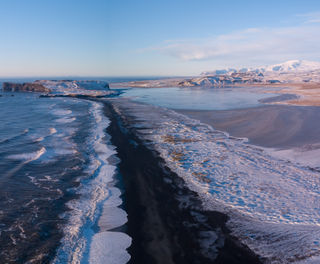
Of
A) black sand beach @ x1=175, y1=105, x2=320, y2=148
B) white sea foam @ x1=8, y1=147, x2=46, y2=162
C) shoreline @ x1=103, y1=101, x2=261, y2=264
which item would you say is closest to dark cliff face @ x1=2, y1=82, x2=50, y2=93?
black sand beach @ x1=175, y1=105, x2=320, y2=148

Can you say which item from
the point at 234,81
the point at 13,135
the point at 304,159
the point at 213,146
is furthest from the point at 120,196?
the point at 234,81

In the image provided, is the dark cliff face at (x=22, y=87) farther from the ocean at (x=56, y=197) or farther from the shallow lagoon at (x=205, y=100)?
the ocean at (x=56, y=197)

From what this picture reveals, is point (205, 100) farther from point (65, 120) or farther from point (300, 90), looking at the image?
point (300, 90)

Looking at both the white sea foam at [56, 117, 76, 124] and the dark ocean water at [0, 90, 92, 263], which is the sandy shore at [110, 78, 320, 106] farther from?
the dark ocean water at [0, 90, 92, 263]

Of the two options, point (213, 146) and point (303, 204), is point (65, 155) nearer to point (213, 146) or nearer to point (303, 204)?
point (213, 146)

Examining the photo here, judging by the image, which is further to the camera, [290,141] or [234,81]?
[234,81]

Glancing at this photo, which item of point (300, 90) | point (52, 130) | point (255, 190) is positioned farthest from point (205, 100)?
point (255, 190)
